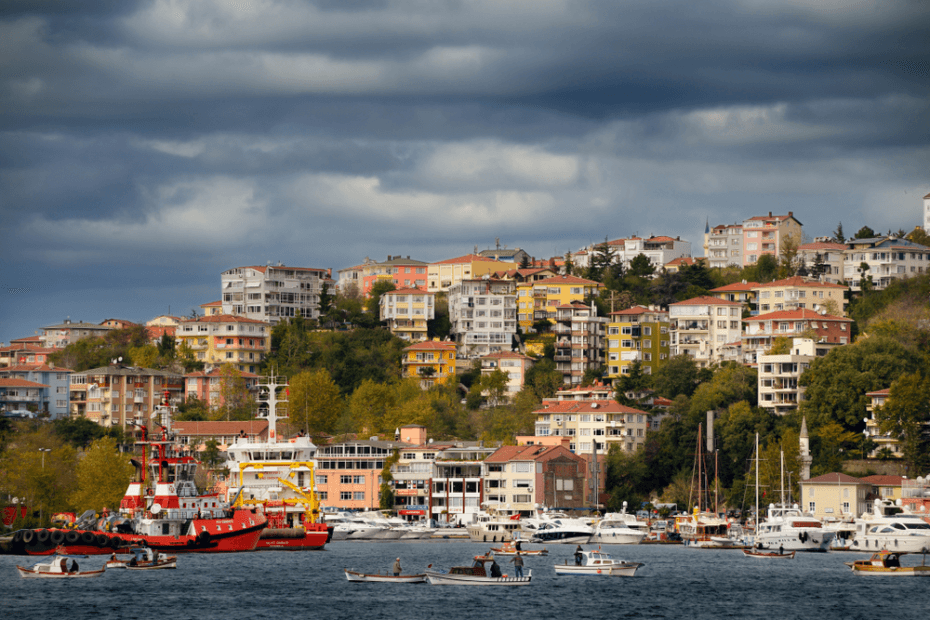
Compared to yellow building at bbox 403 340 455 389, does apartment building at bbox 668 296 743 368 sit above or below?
above

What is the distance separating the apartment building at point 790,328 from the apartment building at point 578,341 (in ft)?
65.0

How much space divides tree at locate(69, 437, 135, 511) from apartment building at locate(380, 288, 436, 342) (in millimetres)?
61365

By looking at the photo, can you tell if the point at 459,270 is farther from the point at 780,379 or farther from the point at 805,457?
the point at 805,457

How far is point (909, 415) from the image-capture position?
104 metres

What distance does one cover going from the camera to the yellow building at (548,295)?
525ft

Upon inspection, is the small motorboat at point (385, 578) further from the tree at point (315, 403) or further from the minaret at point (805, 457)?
the tree at point (315, 403)

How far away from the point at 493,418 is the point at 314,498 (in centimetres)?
5076

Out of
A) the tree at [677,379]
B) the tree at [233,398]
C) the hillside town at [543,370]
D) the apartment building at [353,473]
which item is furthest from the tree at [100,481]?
the tree at [677,379]

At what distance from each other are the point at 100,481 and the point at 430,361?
179ft

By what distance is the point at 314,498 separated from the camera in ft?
290

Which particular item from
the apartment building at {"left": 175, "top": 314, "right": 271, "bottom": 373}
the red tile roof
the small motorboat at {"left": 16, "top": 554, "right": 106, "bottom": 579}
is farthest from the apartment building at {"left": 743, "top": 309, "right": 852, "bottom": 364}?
the small motorboat at {"left": 16, "top": 554, "right": 106, "bottom": 579}

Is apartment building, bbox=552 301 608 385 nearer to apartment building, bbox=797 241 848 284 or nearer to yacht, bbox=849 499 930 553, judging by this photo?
apartment building, bbox=797 241 848 284

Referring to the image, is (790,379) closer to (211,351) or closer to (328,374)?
(328,374)

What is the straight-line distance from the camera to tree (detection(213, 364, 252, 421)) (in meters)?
138
